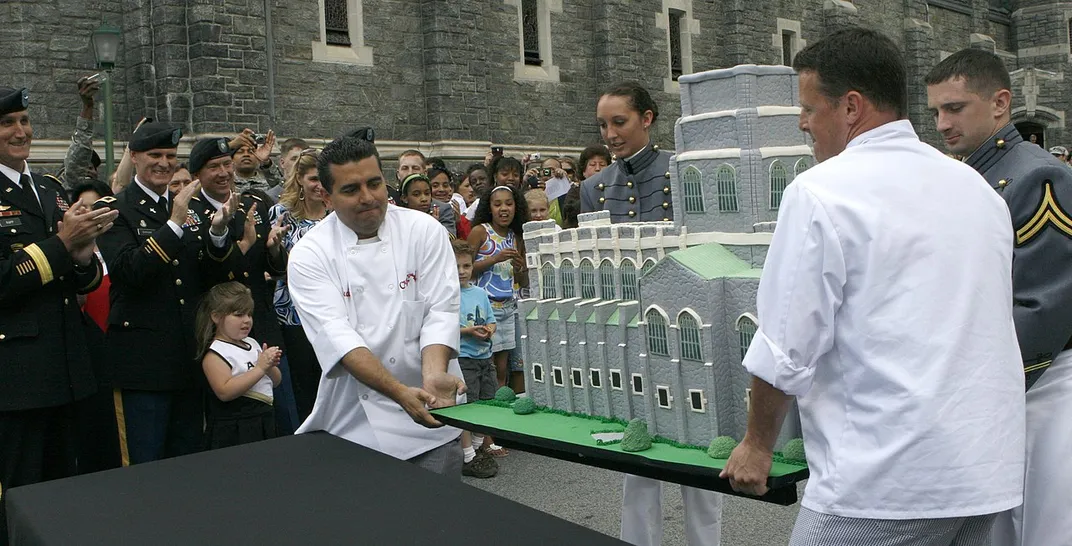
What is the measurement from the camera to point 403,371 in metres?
4.36

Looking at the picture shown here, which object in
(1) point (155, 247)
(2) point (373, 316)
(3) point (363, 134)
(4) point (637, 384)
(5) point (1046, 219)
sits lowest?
(4) point (637, 384)

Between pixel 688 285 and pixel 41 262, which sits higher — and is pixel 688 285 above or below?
below

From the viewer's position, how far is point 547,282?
184 inches

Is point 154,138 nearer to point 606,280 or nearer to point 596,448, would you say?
point 606,280

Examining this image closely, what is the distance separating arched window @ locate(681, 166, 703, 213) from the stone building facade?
12.7 meters

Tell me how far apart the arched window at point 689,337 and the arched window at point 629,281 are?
0.51 metres

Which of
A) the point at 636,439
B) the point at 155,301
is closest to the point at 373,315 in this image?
the point at 636,439

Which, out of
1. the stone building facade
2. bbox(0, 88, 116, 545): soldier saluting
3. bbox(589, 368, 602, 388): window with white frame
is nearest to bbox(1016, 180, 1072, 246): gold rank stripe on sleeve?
bbox(589, 368, 602, 388): window with white frame

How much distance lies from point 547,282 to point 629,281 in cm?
61

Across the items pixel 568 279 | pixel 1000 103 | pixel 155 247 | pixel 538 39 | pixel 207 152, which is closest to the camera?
pixel 1000 103

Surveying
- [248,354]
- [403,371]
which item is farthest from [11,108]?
[403,371]

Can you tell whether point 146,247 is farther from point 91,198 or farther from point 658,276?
point 658,276

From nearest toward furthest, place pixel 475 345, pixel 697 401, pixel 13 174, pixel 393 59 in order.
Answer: pixel 697 401 < pixel 13 174 < pixel 475 345 < pixel 393 59

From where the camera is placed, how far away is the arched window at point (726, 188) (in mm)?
3934
